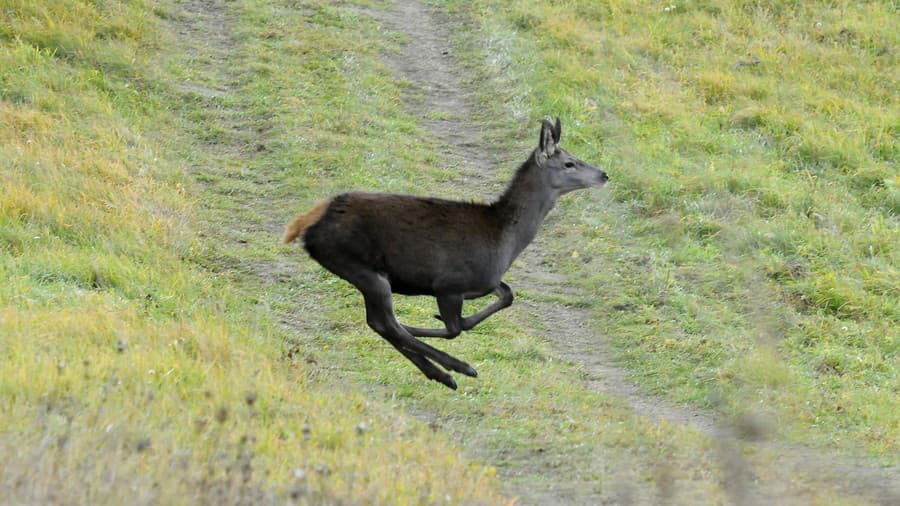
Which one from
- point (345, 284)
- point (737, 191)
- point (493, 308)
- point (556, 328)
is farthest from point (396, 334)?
point (737, 191)

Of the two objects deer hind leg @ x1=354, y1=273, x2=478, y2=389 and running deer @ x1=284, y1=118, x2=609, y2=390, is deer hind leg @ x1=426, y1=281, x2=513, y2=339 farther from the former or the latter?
deer hind leg @ x1=354, y1=273, x2=478, y2=389

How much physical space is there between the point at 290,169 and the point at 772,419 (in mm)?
8503

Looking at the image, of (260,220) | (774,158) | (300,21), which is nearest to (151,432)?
(260,220)

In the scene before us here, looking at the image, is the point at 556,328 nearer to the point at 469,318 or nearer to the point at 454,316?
the point at 469,318

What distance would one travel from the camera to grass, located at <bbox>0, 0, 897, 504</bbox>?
674cm

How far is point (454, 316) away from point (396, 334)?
1.93 ft

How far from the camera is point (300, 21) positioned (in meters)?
22.8

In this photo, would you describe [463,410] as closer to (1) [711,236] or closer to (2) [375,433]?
(2) [375,433]

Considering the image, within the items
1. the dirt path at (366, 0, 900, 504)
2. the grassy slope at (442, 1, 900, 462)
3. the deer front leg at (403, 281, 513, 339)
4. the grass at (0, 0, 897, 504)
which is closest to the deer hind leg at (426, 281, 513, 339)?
the deer front leg at (403, 281, 513, 339)

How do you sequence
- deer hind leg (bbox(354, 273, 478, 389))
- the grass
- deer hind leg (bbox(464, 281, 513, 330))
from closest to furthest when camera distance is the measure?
the grass, deer hind leg (bbox(354, 273, 478, 389)), deer hind leg (bbox(464, 281, 513, 330))

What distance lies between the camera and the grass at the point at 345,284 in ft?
22.1

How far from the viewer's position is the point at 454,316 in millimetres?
10289

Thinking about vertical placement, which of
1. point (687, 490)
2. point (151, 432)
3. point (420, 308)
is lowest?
point (420, 308)

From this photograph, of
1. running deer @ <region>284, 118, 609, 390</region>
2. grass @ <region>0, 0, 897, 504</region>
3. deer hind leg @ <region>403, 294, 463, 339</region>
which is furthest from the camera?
deer hind leg @ <region>403, 294, 463, 339</region>
